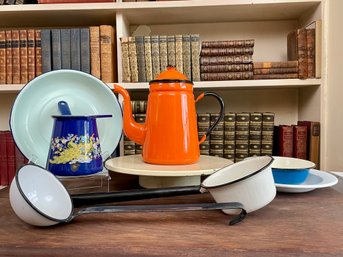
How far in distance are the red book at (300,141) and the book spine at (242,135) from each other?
0.16 m

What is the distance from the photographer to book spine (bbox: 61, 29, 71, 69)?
1045mm

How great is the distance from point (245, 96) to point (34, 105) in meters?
0.83

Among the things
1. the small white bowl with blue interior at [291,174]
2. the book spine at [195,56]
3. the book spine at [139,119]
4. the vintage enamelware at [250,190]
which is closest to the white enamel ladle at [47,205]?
the vintage enamelware at [250,190]

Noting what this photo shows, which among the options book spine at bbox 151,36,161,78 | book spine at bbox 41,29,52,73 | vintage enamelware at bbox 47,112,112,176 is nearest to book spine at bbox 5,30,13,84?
book spine at bbox 41,29,52,73

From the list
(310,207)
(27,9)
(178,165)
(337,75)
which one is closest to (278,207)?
(310,207)

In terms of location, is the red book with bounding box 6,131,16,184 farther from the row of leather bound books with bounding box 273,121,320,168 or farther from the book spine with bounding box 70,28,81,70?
the row of leather bound books with bounding box 273,121,320,168

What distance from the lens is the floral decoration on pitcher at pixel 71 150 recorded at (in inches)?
23.0

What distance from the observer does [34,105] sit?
2.32 ft

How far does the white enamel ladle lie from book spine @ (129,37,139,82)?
2.01ft

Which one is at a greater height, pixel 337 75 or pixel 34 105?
A: pixel 337 75

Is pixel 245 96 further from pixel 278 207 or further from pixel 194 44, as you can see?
pixel 278 207

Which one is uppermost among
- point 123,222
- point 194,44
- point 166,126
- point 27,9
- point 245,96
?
point 27,9

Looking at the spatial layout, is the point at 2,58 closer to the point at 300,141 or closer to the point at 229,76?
the point at 229,76

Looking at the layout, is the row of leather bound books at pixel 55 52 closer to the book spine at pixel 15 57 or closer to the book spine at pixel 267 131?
the book spine at pixel 15 57
